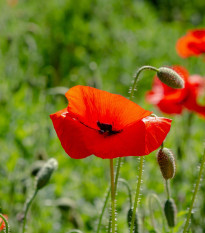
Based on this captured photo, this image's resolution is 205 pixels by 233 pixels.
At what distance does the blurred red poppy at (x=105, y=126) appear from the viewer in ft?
2.94

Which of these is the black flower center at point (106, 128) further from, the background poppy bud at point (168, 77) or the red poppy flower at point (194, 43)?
the red poppy flower at point (194, 43)

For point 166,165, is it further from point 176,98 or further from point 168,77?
point 176,98

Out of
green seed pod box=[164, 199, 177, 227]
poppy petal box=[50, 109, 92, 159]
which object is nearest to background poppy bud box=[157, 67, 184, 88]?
poppy petal box=[50, 109, 92, 159]

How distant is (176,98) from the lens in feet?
6.86

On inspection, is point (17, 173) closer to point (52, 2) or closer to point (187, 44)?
point (187, 44)

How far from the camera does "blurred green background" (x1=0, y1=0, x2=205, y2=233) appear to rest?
6.36 feet

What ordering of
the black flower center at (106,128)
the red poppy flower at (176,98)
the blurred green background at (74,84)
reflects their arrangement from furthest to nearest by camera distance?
the red poppy flower at (176,98)
the blurred green background at (74,84)
the black flower center at (106,128)

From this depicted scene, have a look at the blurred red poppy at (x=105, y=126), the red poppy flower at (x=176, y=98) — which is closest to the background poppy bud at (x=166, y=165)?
the blurred red poppy at (x=105, y=126)

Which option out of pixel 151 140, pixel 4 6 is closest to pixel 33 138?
pixel 151 140

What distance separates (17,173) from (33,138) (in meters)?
0.37

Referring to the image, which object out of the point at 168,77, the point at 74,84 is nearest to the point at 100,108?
the point at 168,77

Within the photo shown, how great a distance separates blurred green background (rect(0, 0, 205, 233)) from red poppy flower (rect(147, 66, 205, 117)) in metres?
0.27

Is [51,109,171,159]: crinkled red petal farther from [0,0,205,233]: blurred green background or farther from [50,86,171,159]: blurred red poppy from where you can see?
[0,0,205,233]: blurred green background

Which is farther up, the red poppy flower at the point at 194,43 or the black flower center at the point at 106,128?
the red poppy flower at the point at 194,43
